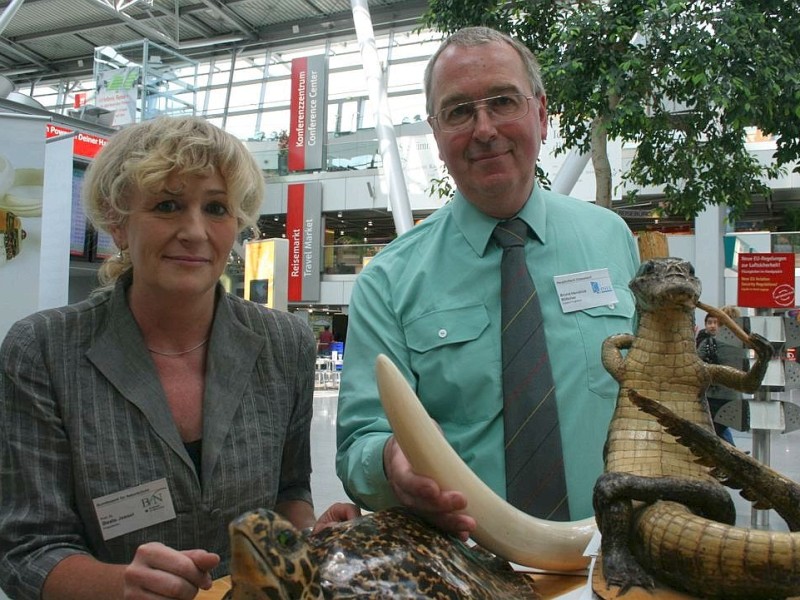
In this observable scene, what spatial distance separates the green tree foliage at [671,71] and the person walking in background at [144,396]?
14.8 ft

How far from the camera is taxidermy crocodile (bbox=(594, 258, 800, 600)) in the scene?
88 cm

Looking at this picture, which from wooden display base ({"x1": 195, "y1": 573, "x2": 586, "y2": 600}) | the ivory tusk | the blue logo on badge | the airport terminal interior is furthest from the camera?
the airport terminal interior

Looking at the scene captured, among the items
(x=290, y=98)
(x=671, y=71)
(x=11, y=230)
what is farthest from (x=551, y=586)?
(x=290, y=98)

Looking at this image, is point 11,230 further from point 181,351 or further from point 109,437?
point 109,437

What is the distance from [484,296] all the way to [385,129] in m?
7.34

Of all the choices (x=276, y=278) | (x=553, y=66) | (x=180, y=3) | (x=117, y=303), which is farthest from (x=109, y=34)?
(x=117, y=303)

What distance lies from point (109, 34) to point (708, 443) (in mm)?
27562

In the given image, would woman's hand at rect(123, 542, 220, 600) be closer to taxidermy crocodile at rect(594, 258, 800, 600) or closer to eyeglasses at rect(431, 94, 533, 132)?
taxidermy crocodile at rect(594, 258, 800, 600)

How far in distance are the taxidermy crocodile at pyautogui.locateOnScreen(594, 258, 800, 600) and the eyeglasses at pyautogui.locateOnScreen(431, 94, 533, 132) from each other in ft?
2.05

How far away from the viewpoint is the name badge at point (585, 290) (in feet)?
5.58

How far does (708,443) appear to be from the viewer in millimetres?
975

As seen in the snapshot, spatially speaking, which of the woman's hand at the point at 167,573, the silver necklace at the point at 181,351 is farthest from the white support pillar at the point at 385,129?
the woman's hand at the point at 167,573

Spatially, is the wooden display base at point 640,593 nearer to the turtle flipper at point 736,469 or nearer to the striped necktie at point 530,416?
the turtle flipper at point 736,469

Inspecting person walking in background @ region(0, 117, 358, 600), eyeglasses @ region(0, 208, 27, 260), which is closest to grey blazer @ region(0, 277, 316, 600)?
person walking in background @ region(0, 117, 358, 600)
